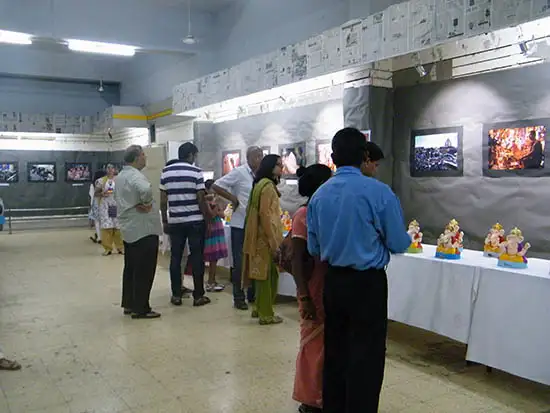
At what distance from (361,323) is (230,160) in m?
5.99

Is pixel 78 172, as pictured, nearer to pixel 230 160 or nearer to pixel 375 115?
pixel 230 160

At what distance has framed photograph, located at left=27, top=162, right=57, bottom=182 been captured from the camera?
1484 cm

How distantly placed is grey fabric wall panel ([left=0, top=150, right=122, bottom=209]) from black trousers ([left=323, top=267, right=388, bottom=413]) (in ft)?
44.7

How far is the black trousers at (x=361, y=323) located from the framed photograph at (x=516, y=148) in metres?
2.38

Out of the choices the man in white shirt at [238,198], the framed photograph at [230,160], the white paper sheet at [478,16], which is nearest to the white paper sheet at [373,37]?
the white paper sheet at [478,16]

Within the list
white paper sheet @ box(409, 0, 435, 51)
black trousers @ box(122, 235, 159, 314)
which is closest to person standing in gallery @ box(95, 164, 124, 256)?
black trousers @ box(122, 235, 159, 314)

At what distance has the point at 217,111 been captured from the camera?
8320mm

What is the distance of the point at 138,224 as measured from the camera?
479cm

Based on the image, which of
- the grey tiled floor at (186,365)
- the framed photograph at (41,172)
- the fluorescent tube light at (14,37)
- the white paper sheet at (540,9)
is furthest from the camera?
the framed photograph at (41,172)

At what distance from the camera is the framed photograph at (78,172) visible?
50.4ft

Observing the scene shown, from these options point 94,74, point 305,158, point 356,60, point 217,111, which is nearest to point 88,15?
point 217,111

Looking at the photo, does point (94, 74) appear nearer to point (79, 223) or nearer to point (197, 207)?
point (79, 223)

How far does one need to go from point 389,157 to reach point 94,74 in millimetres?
11729

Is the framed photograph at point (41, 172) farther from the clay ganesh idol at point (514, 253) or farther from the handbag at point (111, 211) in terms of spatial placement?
the clay ganesh idol at point (514, 253)
